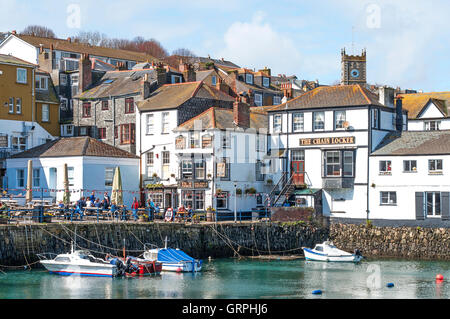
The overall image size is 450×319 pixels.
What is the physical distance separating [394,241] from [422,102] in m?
24.2

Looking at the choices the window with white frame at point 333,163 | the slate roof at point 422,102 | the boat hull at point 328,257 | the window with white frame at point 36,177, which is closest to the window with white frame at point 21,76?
the window with white frame at point 36,177

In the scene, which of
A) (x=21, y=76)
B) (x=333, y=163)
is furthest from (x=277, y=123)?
(x=21, y=76)

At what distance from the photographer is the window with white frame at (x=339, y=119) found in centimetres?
5859

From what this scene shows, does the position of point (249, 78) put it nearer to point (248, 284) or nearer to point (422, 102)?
point (422, 102)

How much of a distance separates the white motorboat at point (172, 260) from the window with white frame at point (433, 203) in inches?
715

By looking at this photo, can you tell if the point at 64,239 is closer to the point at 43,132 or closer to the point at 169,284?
the point at 169,284

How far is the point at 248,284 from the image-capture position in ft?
133

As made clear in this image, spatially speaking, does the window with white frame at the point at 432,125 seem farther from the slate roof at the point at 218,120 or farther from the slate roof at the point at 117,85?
the slate roof at the point at 117,85

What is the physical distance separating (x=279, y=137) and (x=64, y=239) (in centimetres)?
2193

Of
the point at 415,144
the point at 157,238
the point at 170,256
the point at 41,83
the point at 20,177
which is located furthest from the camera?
the point at 41,83

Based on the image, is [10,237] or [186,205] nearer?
[10,237]

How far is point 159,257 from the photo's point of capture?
44.7m

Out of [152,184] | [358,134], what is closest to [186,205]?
[152,184]
